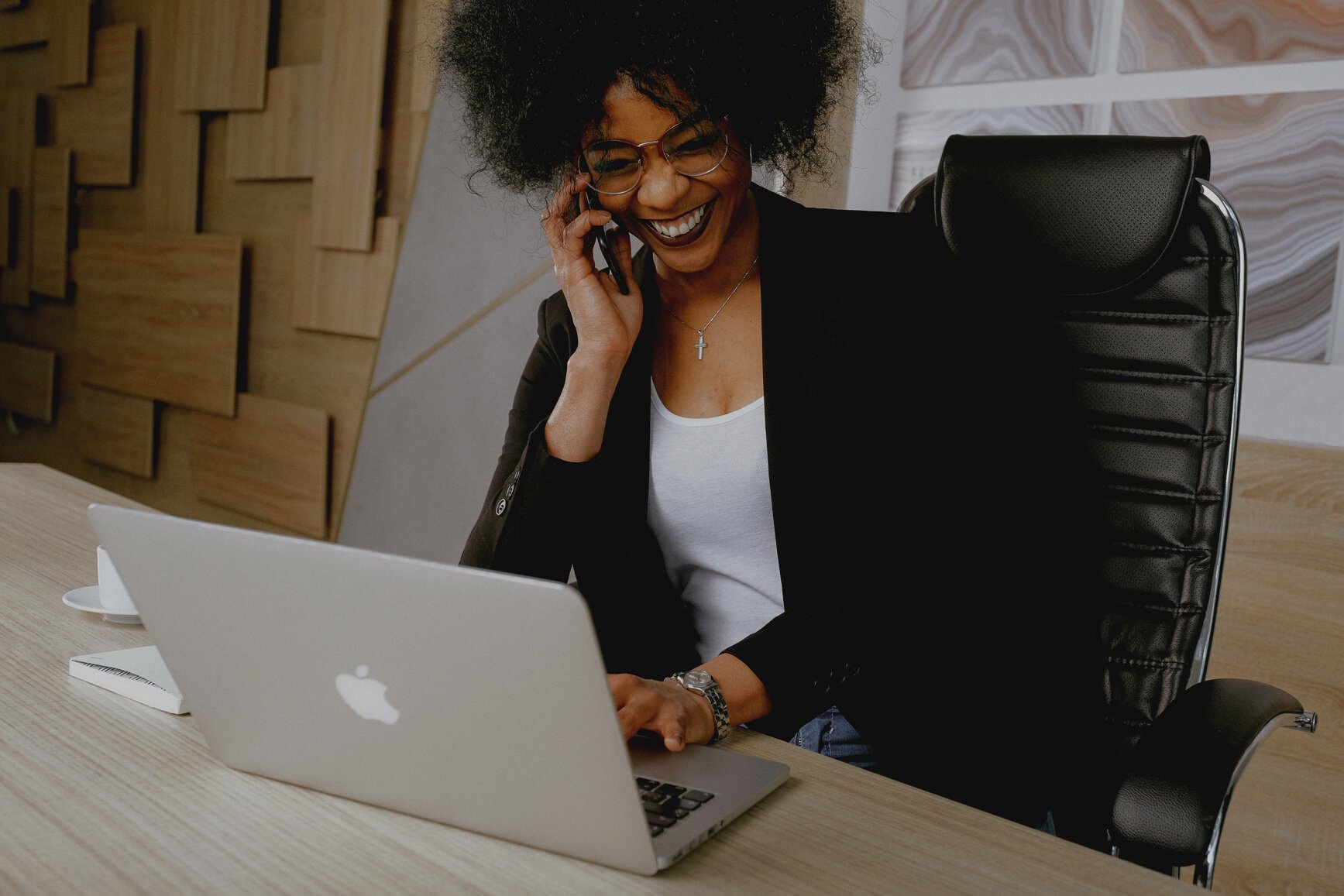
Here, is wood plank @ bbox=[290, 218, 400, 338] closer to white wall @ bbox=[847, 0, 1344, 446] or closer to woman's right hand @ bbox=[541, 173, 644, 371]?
white wall @ bbox=[847, 0, 1344, 446]

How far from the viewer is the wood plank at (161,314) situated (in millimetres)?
3539

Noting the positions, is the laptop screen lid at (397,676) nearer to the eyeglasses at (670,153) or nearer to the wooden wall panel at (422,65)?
the eyeglasses at (670,153)

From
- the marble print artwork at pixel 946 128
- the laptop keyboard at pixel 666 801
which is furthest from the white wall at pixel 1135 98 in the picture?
the laptop keyboard at pixel 666 801

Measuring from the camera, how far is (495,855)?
2.30 feet

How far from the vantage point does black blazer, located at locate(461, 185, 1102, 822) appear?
1.18 meters

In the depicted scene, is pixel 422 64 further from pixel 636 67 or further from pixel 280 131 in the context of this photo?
pixel 636 67

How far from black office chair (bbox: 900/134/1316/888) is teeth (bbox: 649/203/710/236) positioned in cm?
28

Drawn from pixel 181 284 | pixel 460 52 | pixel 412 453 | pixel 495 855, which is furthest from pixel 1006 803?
pixel 181 284

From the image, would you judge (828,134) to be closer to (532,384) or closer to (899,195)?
(899,195)

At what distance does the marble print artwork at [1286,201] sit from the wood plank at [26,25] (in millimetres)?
4081

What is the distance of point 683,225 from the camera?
4.34 ft

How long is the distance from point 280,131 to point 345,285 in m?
0.54

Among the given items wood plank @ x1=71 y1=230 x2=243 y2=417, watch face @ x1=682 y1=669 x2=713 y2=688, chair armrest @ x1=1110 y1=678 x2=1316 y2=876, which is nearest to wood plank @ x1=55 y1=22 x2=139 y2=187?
wood plank @ x1=71 y1=230 x2=243 y2=417

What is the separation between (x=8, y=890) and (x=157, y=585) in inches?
7.7
